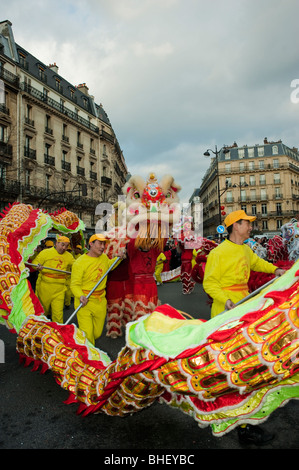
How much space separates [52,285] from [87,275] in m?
1.49

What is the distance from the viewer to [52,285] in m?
4.99

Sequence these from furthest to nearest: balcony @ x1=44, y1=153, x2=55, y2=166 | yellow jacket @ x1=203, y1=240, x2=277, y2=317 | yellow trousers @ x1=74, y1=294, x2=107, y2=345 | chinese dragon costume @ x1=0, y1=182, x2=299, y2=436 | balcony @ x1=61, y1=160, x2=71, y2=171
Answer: balcony @ x1=61, y1=160, x2=71, y2=171 < balcony @ x1=44, y1=153, x2=55, y2=166 < yellow trousers @ x1=74, y1=294, x2=107, y2=345 < yellow jacket @ x1=203, y1=240, x2=277, y2=317 < chinese dragon costume @ x1=0, y1=182, x2=299, y2=436

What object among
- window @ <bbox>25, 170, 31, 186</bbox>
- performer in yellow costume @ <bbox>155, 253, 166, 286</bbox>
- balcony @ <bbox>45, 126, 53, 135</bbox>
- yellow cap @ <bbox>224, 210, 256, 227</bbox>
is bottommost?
performer in yellow costume @ <bbox>155, 253, 166, 286</bbox>

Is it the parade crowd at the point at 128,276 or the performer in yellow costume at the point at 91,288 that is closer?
the parade crowd at the point at 128,276

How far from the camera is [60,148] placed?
31.1m

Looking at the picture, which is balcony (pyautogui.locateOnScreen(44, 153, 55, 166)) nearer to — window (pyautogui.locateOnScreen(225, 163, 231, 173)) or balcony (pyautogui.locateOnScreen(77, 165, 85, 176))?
balcony (pyautogui.locateOnScreen(77, 165, 85, 176))

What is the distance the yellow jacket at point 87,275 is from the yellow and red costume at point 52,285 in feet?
4.70

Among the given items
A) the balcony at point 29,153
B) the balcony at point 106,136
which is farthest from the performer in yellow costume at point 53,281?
the balcony at point 106,136

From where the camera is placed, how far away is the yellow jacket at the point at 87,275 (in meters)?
3.67

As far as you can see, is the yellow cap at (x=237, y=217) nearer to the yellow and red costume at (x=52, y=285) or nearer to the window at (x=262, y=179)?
the yellow and red costume at (x=52, y=285)

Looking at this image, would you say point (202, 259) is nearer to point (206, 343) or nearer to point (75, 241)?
point (75, 241)

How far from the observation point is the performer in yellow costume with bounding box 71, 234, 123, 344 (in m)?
3.60

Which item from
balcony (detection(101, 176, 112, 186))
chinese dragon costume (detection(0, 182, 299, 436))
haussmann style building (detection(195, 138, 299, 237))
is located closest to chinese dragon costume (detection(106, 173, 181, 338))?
chinese dragon costume (detection(0, 182, 299, 436))

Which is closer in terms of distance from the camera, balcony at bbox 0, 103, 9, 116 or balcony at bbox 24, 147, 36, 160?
balcony at bbox 0, 103, 9, 116
